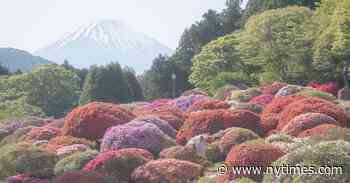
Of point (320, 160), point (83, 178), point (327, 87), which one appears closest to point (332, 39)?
point (327, 87)

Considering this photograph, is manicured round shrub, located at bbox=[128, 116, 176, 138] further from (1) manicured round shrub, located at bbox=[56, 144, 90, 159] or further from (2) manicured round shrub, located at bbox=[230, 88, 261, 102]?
(2) manicured round shrub, located at bbox=[230, 88, 261, 102]

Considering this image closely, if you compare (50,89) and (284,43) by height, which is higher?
(284,43)

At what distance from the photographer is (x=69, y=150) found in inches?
604

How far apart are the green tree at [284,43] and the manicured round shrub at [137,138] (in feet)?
66.3

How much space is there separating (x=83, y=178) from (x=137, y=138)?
13.6ft

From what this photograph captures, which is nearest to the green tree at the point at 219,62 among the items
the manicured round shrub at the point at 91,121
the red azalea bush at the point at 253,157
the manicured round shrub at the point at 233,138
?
the manicured round shrub at the point at 91,121

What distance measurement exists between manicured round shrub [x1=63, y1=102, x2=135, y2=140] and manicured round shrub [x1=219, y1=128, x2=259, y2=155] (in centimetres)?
469

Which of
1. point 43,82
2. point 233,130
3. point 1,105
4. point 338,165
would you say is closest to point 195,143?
point 233,130

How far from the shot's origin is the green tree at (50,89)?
53500mm

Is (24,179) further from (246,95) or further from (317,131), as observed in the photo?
(246,95)

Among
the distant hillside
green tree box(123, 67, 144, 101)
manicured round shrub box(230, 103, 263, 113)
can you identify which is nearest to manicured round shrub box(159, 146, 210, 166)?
manicured round shrub box(230, 103, 263, 113)

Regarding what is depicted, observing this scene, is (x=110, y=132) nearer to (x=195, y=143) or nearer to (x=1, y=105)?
(x=195, y=143)

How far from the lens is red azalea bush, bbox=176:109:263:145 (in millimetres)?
15898

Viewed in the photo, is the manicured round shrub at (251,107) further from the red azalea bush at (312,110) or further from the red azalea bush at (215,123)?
Answer: the red azalea bush at (312,110)
